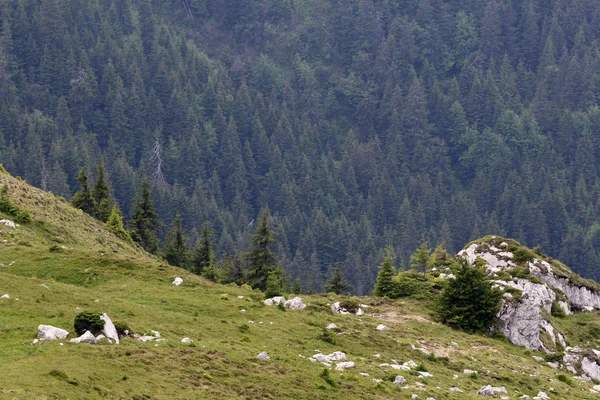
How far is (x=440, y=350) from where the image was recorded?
59719mm

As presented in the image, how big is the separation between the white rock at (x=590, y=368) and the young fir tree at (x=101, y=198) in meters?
57.2

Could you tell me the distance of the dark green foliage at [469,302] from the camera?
69250 mm

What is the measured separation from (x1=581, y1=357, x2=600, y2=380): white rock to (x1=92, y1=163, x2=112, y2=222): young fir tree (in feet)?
188

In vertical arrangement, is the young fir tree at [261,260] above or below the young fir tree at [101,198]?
above

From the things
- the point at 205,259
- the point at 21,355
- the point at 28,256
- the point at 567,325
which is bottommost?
the point at 205,259

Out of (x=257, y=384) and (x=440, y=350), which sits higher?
(x=257, y=384)

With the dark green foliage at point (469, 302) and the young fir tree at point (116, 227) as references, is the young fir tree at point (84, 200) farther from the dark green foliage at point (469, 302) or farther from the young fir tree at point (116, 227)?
the dark green foliage at point (469, 302)

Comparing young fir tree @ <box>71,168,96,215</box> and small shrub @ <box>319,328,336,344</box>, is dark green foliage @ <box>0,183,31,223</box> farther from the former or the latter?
young fir tree @ <box>71,168,96,215</box>

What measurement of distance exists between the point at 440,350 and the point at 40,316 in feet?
80.8

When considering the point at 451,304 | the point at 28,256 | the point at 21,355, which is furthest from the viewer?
the point at 451,304

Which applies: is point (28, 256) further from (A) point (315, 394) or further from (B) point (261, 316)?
(A) point (315, 394)

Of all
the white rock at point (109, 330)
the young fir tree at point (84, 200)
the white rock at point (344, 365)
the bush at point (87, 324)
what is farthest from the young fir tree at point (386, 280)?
the young fir tree at point (84, 200)

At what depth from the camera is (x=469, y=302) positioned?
6950 centimetres

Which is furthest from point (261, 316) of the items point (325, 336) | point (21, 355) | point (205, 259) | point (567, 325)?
point (205, 259)
